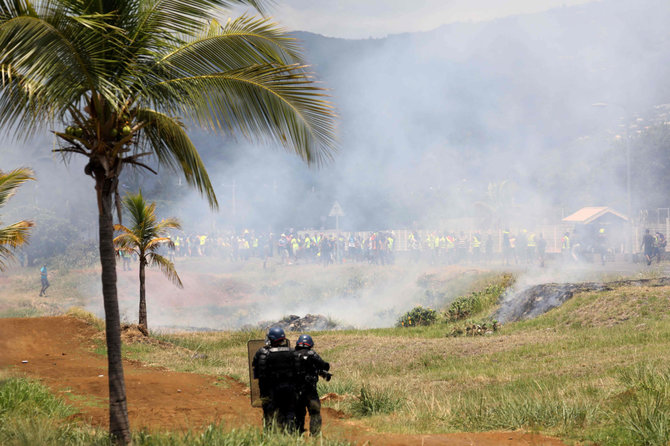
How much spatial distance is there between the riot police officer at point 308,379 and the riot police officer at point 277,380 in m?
0.11

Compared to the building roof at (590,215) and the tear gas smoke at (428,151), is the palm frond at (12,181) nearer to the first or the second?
the tear gas smoke at (428,151)

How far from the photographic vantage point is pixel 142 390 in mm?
11469

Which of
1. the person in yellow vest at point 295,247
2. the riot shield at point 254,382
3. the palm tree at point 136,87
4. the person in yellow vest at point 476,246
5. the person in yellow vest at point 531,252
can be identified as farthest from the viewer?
the person in yellow vest at point 295,247

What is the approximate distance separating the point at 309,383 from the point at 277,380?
39 cm

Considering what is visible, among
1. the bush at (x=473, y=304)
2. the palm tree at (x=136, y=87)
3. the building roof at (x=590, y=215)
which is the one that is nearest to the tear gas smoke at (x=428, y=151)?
the bush at (x=473, y=304)

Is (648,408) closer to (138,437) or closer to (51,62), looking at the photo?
(138,437)

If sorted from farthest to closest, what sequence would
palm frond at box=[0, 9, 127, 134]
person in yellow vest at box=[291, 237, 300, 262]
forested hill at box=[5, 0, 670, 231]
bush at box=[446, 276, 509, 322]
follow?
forested hill at box=[5, 0, 670, 231], person in yellow vest at box=[291, 237, 300, 262], bush at box=[446, 276, 509, 322], palm frond at box=[0, 9, 127, 134]

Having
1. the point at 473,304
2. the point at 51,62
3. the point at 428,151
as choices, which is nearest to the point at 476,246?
the point at 473,304

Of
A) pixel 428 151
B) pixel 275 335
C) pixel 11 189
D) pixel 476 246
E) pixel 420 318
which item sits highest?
pixel 428 151

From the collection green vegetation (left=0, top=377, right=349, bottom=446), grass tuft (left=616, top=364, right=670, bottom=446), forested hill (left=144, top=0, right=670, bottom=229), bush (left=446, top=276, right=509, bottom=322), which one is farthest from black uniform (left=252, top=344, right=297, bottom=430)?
forested hill (left=144, top=0, right=670, bottom=229)

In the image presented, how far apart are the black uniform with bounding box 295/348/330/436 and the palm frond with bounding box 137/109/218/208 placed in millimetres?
2141

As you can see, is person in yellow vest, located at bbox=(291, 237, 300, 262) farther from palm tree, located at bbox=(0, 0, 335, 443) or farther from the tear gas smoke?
palm tree, located at bbox=(0, 0, 335, 443)

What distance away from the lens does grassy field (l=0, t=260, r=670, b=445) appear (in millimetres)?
7898

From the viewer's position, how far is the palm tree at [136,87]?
576 cm
